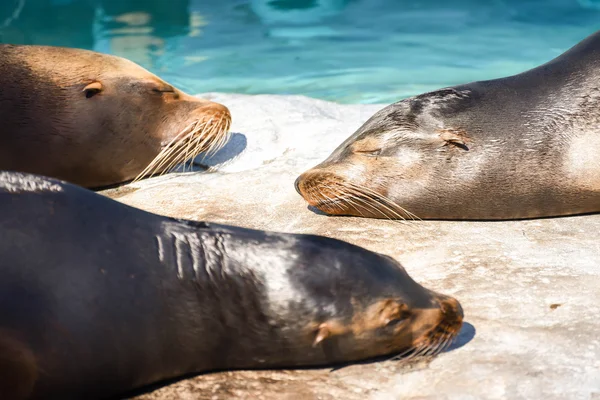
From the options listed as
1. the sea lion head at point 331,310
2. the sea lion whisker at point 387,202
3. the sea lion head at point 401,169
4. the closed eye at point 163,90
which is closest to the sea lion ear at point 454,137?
the sea lion head at point 401,169

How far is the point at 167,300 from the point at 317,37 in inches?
415

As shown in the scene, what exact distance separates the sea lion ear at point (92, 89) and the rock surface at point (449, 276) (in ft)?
2.36

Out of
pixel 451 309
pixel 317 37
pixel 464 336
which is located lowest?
pixel 464 336

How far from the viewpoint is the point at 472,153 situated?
507 centimetres

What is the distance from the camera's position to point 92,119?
5883 mm

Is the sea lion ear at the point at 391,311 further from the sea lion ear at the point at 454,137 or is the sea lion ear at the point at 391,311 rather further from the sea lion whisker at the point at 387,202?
the sea lion ear at the point at 454,137

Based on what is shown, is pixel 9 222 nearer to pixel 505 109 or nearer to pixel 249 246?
pixel 249 246

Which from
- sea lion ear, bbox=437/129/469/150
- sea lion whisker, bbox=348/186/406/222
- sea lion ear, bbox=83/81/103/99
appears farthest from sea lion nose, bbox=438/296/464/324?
sea lion ear, bbox=83/81/103/99

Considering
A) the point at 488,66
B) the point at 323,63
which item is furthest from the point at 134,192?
the point at 488,66

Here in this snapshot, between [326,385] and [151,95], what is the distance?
3.76m

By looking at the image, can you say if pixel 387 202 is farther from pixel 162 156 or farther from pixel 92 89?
pixel 92 89

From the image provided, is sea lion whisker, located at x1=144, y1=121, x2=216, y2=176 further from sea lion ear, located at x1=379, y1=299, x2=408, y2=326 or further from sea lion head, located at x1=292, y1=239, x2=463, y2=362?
sea lion ear, located at x1=379, y1=299, x2=408, y2=326

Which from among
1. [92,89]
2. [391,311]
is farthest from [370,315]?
[92,89]

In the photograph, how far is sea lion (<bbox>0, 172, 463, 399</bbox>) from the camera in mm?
2783
